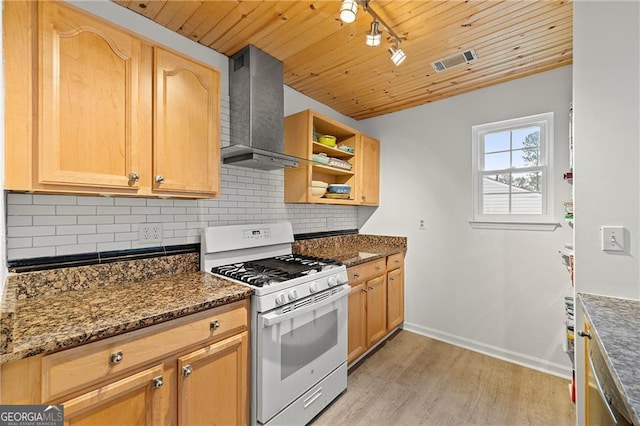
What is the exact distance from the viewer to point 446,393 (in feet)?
7.04

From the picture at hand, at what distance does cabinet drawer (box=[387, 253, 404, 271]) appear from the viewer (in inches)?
115

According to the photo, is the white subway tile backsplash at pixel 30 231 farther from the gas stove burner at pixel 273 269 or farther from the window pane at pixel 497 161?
the window pane at pixel 497 161

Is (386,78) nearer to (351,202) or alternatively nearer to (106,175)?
(351,202)

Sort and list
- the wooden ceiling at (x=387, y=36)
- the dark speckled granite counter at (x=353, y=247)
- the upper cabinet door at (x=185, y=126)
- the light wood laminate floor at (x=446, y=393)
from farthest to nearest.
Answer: the dark speckled granite counter at (x=353, y=247) < the light wood laminate floor at (x=446, y=393) < the wooden ceiling at (x=387, y=36) < the upper cabinet door at (x=185, y=126)

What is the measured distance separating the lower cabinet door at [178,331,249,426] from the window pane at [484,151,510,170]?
104 inches

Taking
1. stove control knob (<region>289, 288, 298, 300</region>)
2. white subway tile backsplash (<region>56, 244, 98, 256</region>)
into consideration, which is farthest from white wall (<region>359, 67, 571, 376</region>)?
white subway tile backsplash (<region>56, 244, 98, 256</region>)

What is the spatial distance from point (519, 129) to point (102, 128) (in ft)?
10.3

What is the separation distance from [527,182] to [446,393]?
6.29ft

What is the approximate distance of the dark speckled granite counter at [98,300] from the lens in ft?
3.13

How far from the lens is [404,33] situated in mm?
1902

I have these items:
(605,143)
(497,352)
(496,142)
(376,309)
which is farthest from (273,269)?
(496,142)

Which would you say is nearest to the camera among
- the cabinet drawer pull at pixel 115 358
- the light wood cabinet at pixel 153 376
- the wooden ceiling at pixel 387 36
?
the light wood cabinet at pixel 153 376

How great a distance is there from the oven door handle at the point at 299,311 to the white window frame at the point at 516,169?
1.60 m

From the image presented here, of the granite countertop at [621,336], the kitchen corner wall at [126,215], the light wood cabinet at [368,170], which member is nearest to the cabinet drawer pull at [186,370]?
the kitchen corner wall at [126,215]
